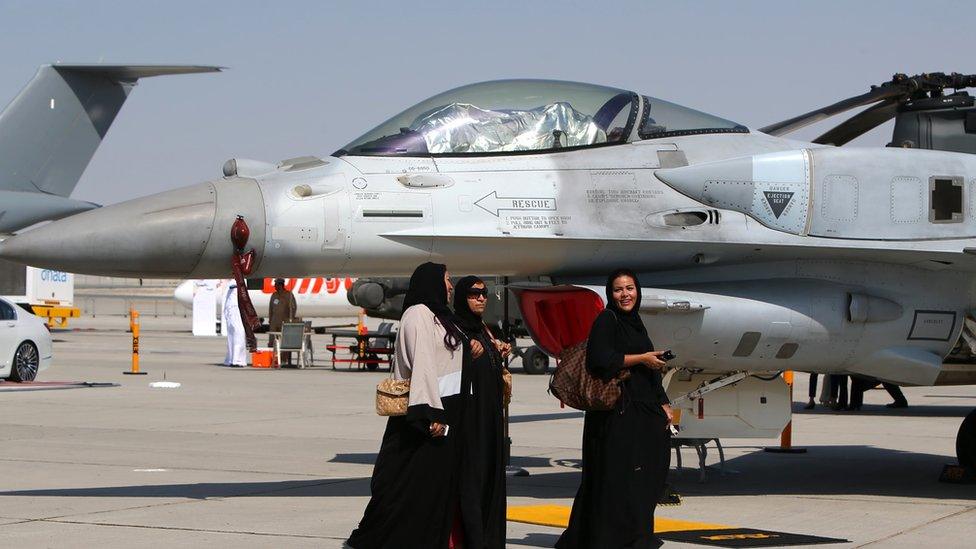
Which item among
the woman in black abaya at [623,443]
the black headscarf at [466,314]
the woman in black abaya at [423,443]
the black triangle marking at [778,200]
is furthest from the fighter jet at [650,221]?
the woman in black abaya at [423,443]

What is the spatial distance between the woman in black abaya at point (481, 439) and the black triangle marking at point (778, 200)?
3133mm

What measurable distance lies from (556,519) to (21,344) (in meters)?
14.8

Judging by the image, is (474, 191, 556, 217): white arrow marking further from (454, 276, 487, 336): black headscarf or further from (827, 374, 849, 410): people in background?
(827, 374, 849, 410): people in background

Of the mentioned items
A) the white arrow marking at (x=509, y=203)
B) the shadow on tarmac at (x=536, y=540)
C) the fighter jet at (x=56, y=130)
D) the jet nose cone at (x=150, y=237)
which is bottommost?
the shadow on tarmac at (x=536, y=540)

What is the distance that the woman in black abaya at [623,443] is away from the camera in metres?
7.54

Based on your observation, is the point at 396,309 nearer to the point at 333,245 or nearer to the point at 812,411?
the point at 812,411

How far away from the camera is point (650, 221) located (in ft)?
31.8

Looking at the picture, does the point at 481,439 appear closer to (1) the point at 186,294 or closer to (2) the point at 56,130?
(2) the point at 56,130

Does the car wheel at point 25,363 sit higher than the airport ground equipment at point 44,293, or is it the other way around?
the airport ground equipment at point 44,293

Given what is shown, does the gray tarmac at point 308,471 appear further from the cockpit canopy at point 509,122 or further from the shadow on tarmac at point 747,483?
the cockpit canopy at point 509,122

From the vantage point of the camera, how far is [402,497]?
7.24 m

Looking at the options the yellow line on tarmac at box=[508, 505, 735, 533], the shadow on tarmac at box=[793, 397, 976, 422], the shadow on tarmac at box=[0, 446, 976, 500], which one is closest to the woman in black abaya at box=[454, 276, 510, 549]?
the yellow line on tarmac at box=[508, 505, 735, 533]

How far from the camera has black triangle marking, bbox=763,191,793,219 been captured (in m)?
9.74

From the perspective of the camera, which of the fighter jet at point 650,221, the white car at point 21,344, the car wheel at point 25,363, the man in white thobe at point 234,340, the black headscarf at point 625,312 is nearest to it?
the black headscarf at point 625,312
